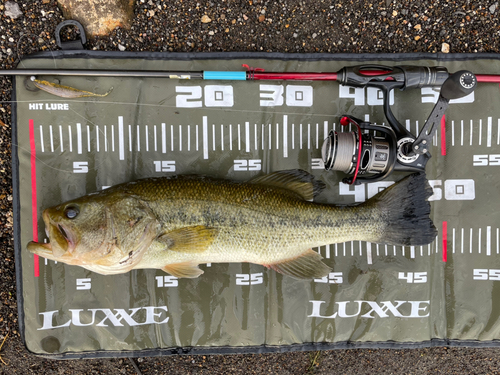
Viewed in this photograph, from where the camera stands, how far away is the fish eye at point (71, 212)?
2176 mm

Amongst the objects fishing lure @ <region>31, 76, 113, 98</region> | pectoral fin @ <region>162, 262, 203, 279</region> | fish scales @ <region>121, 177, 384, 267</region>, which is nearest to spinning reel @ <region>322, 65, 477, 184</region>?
fish scales @ <region>121, 177, 384, 267</region>

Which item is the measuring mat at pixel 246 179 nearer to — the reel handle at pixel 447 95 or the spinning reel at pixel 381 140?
the spinning reel at pixel 381 140

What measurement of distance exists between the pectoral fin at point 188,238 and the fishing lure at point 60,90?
1486mm

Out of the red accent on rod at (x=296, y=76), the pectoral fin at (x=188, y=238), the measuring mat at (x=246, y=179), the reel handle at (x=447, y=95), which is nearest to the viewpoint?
the reel handle at (x=447, y=95)

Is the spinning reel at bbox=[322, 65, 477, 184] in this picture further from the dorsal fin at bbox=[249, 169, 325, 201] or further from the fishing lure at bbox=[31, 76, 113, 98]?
the fishing lure at bbox=[31, 76, 113, 98]

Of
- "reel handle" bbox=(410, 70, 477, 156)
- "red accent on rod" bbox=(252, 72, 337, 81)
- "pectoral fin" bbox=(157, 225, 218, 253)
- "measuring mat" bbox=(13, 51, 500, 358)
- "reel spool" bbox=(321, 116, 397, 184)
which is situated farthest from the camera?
"measuring mat" bbox=(13, 51, 500, 358)

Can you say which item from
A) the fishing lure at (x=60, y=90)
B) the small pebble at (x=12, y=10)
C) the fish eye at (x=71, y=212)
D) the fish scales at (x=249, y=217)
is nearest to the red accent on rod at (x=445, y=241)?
the fish scales at (x=249, y=217)

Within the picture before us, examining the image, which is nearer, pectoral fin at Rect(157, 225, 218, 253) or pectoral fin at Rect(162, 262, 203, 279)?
pectoral fin at Rect(157, 225, 218, 253)

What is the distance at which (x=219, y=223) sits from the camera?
7.57 ft

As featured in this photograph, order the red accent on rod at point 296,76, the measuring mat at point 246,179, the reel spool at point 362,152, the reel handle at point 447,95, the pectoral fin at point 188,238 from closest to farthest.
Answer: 1. the reel handle at point 447,95
2. the pectoral fin at point 188,238
3. the reel spool at point 362,152
4. the red accent on rod at point 296,76
5. the measuring mat at point 246,179

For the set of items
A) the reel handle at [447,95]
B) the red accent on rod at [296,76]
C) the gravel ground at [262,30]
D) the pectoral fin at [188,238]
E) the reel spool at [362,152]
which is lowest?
the pectoral fin at [188,238]

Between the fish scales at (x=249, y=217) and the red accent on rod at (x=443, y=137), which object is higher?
the red accent on rod at (x=443, y=137)

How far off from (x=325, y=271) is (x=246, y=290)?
76 centimetres

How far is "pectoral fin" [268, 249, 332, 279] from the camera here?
252 centimetres
